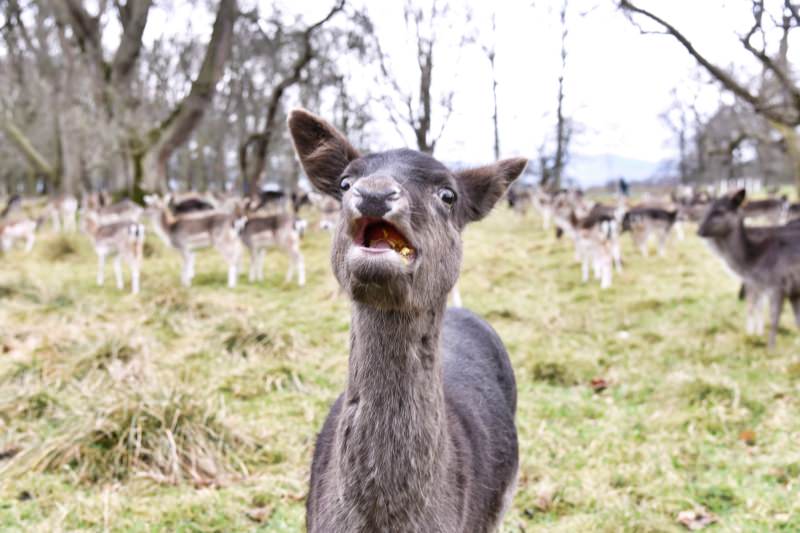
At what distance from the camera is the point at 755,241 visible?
8.75 metres

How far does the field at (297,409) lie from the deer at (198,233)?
2.13 metres

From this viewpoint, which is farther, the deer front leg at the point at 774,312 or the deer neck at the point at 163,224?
the deer neck at the point at 163,224

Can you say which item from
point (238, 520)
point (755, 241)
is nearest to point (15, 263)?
point (238, 520)

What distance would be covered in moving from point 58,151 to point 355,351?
28.2 m

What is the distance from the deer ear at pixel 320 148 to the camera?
2.52 metres

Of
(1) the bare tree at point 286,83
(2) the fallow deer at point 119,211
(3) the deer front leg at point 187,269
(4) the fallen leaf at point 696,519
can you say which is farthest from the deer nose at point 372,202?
(1) the bare tree at point 286,83

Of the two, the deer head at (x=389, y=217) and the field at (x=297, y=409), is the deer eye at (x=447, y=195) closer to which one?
the deer head at (x=389, y=217)

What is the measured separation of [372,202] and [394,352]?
54cm

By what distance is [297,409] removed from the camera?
581cm

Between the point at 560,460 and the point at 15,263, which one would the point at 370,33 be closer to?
the point at 15,263

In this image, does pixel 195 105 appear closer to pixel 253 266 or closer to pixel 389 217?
pixel 253 266

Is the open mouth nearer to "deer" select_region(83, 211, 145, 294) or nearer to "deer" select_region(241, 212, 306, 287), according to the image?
"deer" select_region(241, 212, 306, 287)

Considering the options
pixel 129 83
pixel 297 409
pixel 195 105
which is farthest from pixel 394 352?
pixel 129 83

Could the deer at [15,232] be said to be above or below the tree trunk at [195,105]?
below
